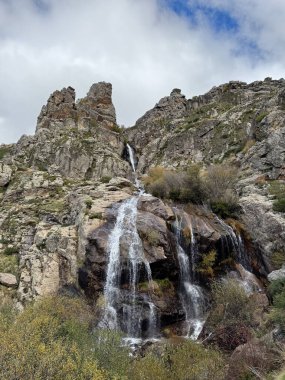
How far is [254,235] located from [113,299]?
1773cm

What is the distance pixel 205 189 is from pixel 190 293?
1767 centimetres

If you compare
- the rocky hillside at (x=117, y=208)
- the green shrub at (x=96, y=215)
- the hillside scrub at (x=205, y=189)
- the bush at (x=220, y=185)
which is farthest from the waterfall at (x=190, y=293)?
the bush at (x=220, y=185)

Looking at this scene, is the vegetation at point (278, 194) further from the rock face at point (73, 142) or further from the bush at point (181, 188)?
the rock face at point (73, 142)

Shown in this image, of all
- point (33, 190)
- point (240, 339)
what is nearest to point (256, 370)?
point (240, 339)

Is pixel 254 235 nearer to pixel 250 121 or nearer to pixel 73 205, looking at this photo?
pixel 73 205

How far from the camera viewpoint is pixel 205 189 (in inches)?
1965

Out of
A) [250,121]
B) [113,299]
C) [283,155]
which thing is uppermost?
[250,121]

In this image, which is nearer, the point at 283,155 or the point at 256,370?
the point at 256,370

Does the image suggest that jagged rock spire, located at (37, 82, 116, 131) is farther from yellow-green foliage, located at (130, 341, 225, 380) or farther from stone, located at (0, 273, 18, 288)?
yellow-green foliage, located at (130, 341, 225, 380)

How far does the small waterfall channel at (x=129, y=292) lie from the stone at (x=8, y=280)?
29.2 ft

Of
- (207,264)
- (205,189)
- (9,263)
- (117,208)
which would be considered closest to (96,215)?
(117,208)

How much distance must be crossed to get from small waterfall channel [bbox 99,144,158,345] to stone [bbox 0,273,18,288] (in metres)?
8.90

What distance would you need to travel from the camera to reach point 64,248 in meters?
37.9

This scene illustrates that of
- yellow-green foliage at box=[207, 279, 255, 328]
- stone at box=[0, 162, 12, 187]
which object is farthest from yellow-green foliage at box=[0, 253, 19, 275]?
stone at box=[0, 162, 12, 187]
